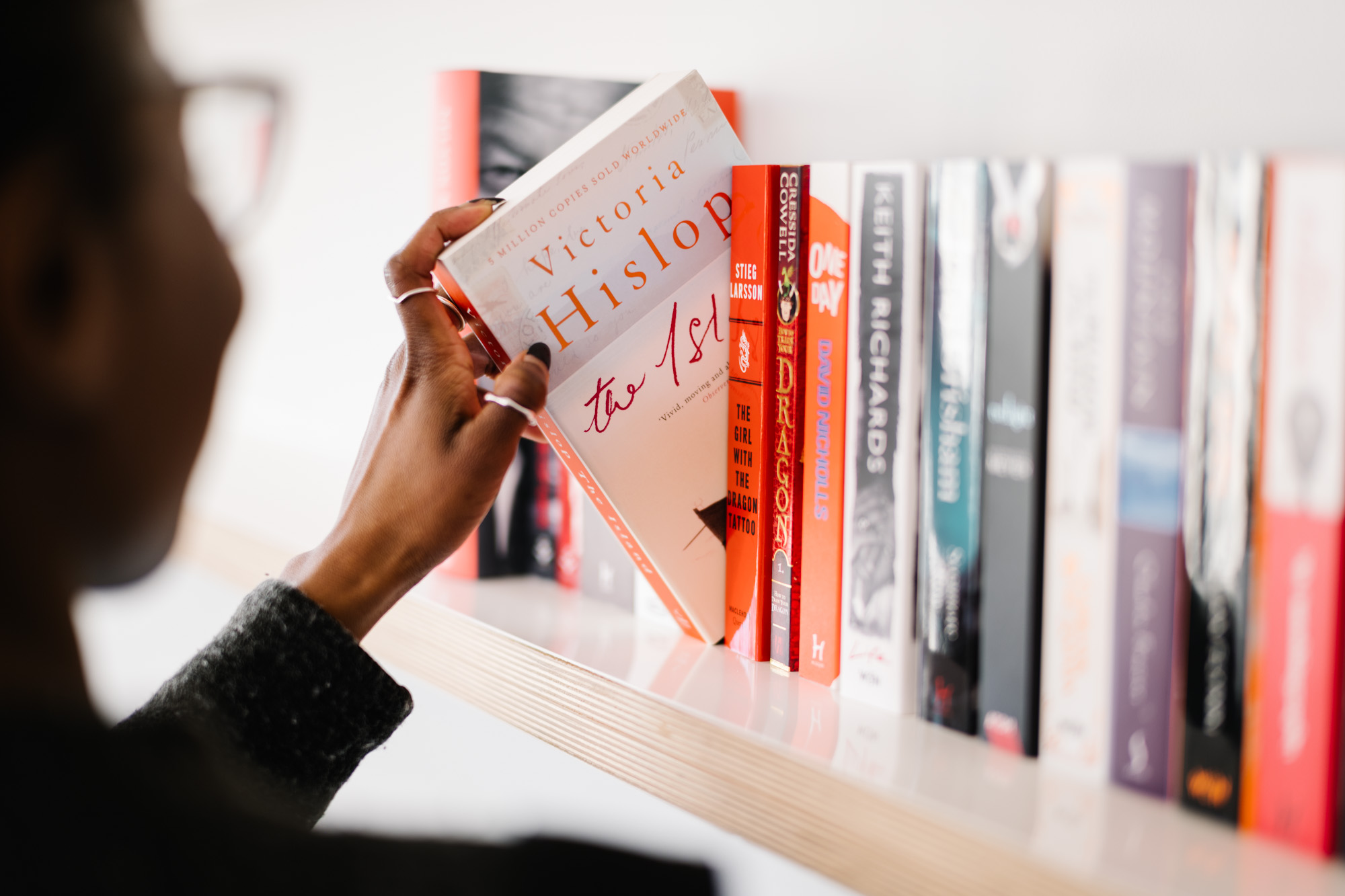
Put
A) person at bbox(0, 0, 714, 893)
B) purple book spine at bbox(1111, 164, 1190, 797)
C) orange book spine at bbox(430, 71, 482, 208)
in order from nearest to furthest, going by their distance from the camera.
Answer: person at bbox(0, 0, 714, 893)
purple book spine at bbox(1111, 164, 1190, 797)
orange book spine at bbox(430, 71, 482, 208)

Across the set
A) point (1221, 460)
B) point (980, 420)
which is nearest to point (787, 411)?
point (980, 420)

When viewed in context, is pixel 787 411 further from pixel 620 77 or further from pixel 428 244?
pixel 620 77

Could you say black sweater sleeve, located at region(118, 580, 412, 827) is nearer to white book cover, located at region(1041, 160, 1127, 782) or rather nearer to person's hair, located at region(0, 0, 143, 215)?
person's hair, located at region(0, 0, 143, 215)

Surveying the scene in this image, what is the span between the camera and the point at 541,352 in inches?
24.6

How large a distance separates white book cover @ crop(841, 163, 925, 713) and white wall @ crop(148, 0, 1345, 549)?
20cm

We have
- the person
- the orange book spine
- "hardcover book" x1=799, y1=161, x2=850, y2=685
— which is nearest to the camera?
the person

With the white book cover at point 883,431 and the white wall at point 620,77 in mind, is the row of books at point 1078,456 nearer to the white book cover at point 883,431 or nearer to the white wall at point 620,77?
the white book cover at point 883,431

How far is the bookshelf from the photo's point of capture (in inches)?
16.4

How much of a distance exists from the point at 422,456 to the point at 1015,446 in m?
0.34

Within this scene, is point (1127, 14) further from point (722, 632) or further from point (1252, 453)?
point (722, 632)

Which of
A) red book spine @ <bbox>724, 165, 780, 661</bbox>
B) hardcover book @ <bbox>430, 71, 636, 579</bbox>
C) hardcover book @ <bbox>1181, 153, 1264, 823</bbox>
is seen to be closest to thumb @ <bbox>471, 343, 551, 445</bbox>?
red book spine @ <bbox>724, 165, 780, 661</bbox>

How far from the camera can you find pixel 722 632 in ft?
2.29

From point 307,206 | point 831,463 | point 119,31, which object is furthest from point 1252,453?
point 307,206

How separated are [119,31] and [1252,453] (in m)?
0.48
